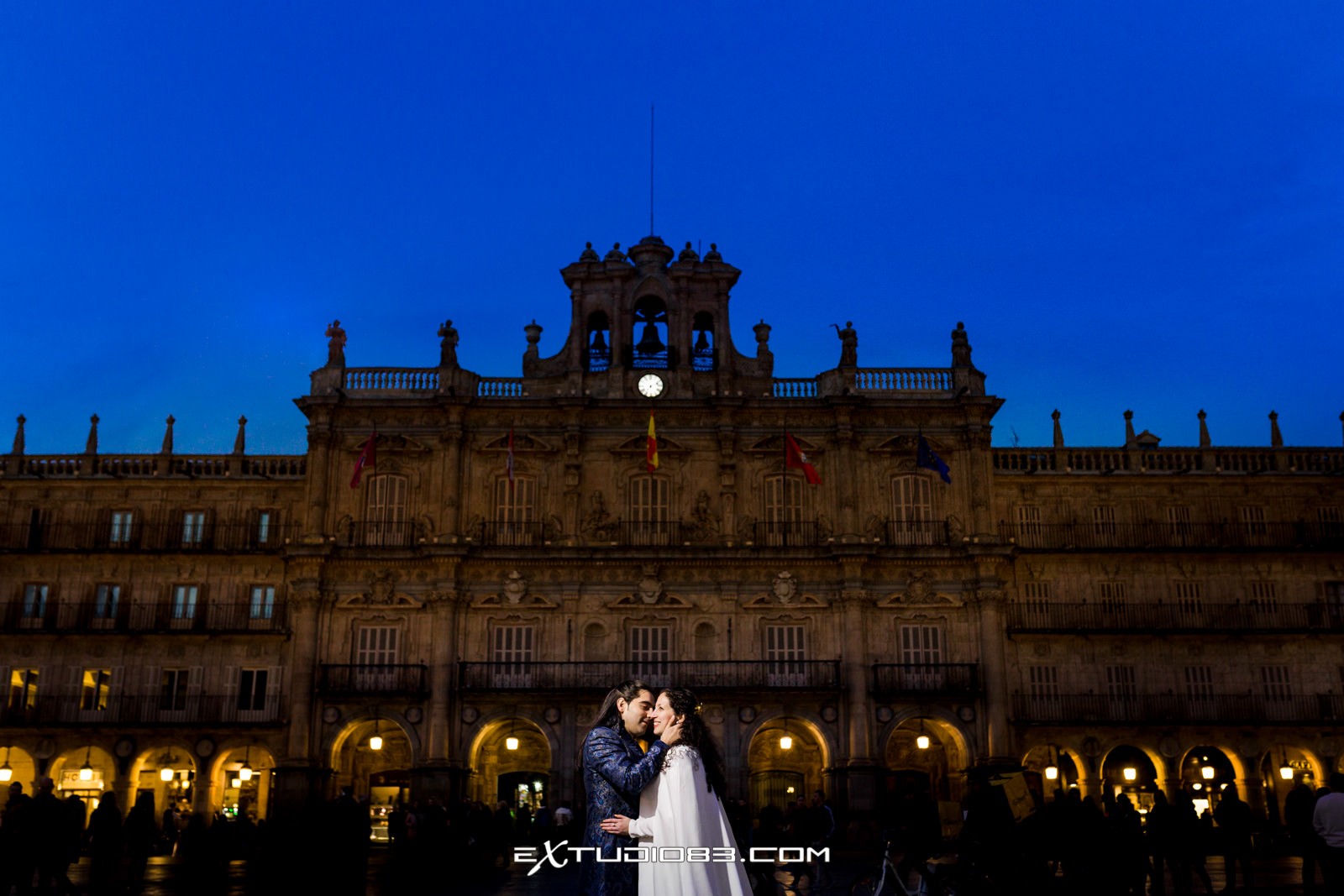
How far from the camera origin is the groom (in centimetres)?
843

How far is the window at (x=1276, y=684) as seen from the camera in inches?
1640

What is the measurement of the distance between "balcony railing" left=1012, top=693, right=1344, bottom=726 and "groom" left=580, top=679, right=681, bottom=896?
34.1 meters

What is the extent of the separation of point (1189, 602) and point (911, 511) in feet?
30.9

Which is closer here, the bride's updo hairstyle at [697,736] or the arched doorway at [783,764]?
the bride's updo hairstyle at [697,736]

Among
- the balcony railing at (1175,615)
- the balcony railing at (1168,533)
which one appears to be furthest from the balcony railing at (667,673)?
the balcony railing at (1168,533)

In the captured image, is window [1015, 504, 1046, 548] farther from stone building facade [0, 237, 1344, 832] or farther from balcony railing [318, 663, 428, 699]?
balcony railing [318, 663, 428, 699]

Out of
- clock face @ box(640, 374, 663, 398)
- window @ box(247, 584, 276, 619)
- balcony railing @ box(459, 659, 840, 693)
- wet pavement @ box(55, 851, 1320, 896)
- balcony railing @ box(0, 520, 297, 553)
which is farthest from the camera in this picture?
balcony railing @ box(0, 520, 297, 553)

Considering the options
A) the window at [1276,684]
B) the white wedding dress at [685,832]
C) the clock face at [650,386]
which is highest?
the clock face at [650,386]

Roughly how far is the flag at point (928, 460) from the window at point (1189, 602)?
9011mm

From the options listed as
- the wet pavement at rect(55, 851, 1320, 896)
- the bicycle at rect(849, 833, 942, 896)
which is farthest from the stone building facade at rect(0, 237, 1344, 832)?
the bicycle at rect(849, 833, 942, 896)

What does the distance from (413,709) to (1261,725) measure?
25.0 metres

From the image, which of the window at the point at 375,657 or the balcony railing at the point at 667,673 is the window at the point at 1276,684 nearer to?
the balcony railing at the point at 667,673

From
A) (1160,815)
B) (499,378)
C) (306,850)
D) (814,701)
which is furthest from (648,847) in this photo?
(499,378)

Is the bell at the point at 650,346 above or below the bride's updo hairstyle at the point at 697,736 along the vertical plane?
above
